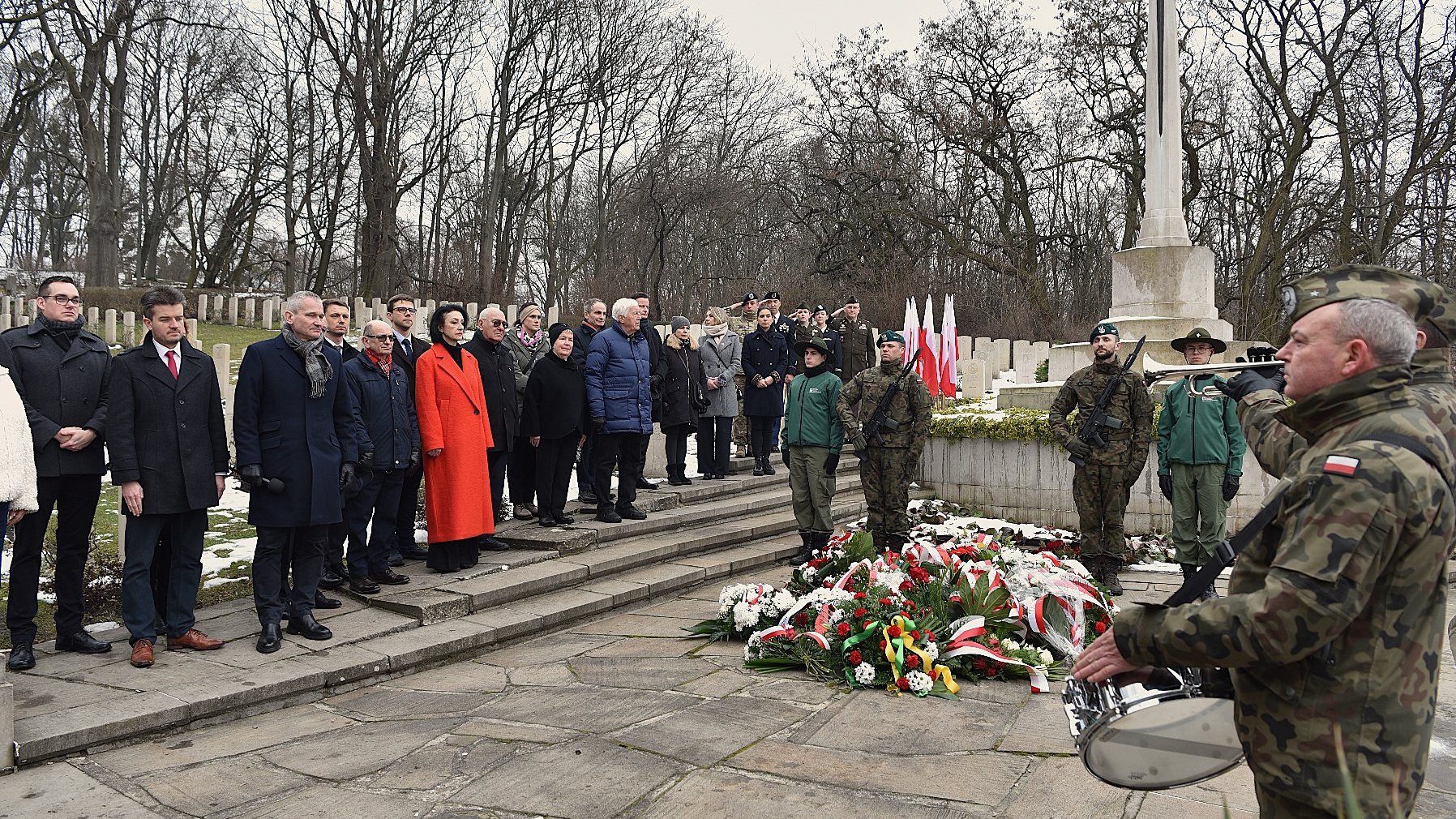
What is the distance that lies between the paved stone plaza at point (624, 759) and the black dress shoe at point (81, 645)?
119 centimetres

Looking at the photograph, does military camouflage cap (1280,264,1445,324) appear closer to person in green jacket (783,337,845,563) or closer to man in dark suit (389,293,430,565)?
person in green jacket (783,337,845,563)

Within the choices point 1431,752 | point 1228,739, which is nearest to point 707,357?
point 1431,752

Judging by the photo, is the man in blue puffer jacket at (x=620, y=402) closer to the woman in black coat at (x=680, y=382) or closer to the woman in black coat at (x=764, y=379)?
the woman in black coat at (x=680, y=382)

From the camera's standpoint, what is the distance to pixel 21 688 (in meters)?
4.75

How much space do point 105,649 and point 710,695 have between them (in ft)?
11.0

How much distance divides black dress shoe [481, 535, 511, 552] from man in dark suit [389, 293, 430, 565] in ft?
1.46

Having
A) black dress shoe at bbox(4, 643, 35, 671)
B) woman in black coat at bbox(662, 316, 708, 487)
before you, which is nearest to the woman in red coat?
black dress shoe at bbox(4, 643, 35, 671)

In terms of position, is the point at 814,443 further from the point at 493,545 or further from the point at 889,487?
the point at 493,545

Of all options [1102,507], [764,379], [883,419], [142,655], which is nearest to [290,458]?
[142,655]

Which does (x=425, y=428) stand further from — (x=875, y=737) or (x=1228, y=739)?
(x=1228, y=739)

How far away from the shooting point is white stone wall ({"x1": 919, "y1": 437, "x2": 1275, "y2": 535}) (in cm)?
908

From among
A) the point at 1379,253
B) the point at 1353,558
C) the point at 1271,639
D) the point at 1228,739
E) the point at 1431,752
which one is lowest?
the point at 1431,752

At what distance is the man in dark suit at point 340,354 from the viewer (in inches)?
251

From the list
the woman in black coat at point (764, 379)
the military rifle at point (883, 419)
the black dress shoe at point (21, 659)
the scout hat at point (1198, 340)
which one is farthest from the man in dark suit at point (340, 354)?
the scout hat at point (1198, 340)
